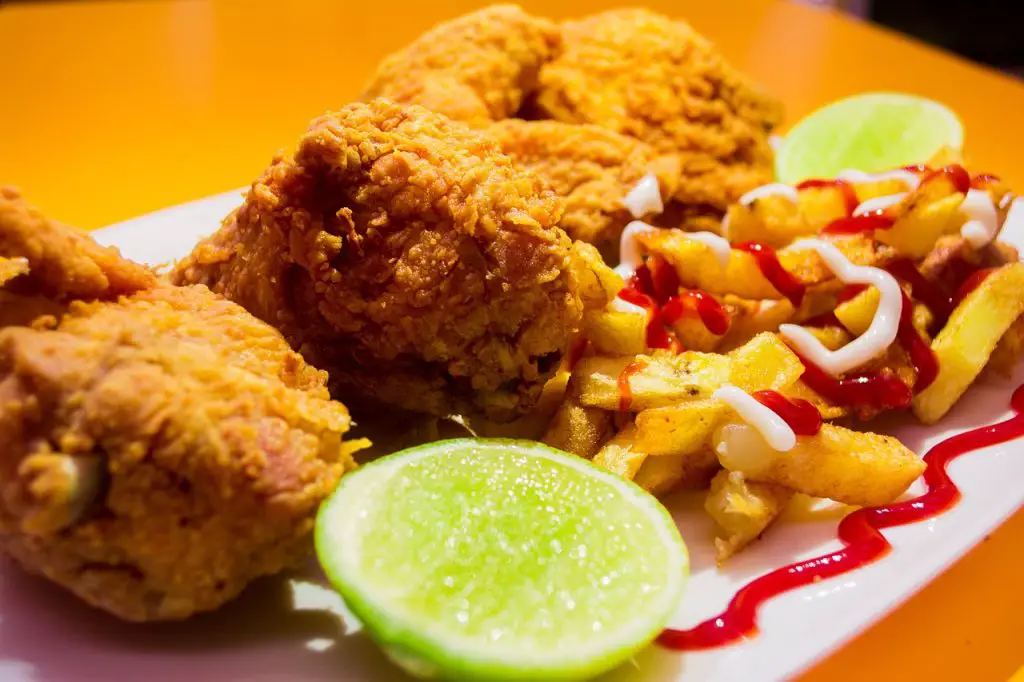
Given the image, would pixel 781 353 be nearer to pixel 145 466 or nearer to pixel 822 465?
pixel 822 465

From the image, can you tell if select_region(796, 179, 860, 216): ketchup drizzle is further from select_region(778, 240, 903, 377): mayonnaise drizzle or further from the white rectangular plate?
the white rectangular plate

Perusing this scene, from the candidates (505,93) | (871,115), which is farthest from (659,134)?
(871,115)

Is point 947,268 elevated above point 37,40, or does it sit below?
above

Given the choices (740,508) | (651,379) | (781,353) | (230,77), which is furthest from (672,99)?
(230,77)

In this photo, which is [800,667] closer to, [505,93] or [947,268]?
[947,268]

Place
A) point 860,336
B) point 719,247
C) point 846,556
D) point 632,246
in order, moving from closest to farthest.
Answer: point 846,556
point 860,336
point 719,247
point 632,246

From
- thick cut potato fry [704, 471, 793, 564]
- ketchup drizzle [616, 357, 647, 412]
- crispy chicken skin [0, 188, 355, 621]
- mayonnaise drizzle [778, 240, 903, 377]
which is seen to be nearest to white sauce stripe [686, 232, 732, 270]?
mayonnaise drizzle [778, 240, 903, 377]

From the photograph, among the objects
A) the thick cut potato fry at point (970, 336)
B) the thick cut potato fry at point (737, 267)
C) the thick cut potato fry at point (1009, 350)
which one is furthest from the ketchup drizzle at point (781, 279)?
the thick cut potato fry at point (1009, 350)
